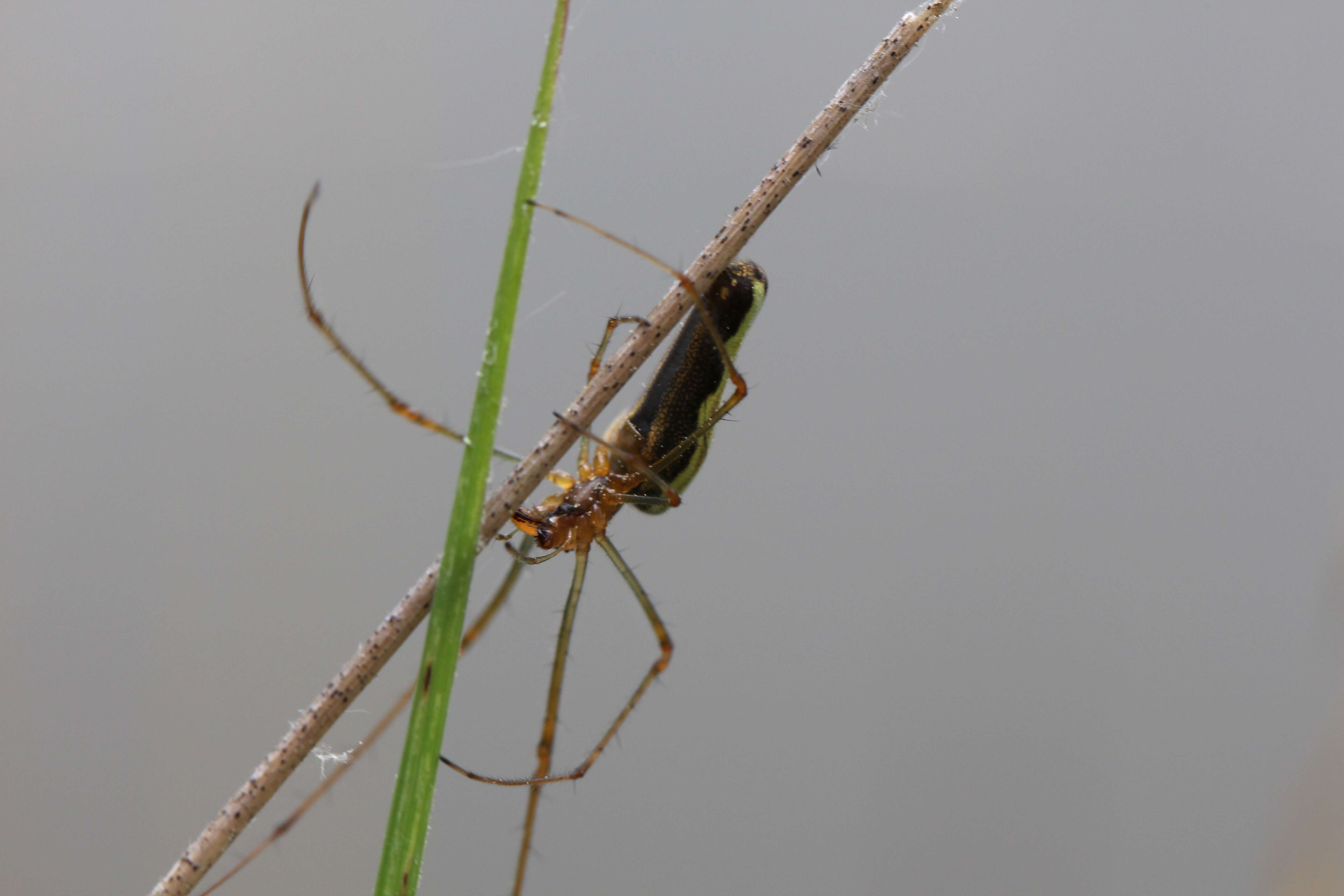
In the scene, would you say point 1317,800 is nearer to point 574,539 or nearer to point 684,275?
point 574,539

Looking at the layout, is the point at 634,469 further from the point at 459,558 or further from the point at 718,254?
the point at 459,558

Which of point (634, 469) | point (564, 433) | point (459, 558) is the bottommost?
point (459, 558)

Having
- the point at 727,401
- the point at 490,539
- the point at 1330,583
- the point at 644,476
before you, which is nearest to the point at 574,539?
the point at 644,476

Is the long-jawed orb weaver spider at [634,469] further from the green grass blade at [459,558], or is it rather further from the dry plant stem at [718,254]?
the green grass blade at [459,558]

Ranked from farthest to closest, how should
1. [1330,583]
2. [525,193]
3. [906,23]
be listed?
[1330,583] < [906,23] < [525,193]

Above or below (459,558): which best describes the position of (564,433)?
above

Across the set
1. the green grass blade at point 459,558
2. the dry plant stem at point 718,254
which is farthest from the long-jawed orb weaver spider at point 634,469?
the green grass blade at point 459,558

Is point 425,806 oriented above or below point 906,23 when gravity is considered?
below

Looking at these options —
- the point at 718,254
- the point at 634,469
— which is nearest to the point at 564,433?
the point at 718,254
